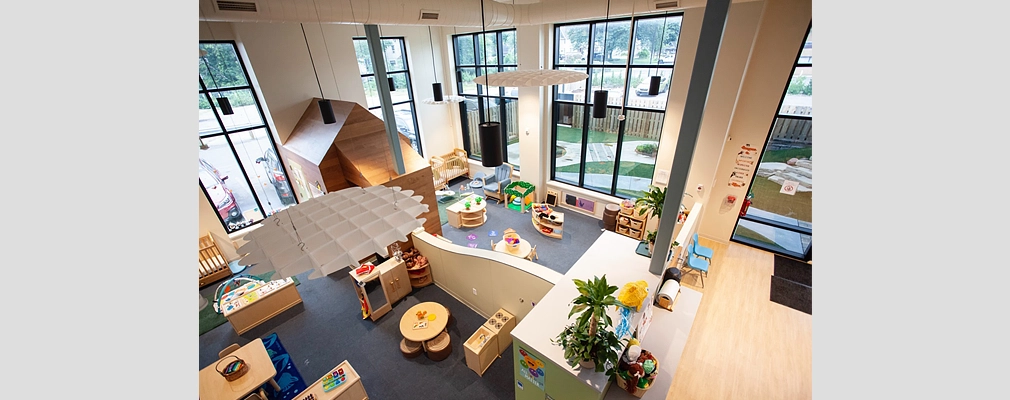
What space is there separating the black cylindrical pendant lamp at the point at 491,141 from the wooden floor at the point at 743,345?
3.39 meters

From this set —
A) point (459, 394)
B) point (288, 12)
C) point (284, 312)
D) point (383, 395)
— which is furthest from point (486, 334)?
point (288, 12)

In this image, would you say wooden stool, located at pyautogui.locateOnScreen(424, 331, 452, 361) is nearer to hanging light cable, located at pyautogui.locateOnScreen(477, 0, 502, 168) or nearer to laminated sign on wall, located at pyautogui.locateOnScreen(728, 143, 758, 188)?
hanging light cable, located at pyautogui.locateOnScreen(477, 0, 502, 168)

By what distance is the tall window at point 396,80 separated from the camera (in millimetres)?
8307

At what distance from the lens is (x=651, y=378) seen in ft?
8.93

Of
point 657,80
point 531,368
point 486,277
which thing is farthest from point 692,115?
point 486,277

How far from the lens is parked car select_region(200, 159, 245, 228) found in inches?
260

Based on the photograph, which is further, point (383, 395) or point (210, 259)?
point (210, 259)

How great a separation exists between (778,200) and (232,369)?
847 cm

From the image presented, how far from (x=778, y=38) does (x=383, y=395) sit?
7.37 m

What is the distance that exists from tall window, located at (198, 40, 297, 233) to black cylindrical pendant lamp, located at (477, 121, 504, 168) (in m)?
5.52

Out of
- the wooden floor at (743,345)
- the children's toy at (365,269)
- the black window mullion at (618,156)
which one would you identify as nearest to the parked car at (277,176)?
the children's toy at (365,269)

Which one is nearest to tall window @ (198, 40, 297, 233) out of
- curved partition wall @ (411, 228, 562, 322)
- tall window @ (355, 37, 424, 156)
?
tall window @ (355, 37, 424, 156)

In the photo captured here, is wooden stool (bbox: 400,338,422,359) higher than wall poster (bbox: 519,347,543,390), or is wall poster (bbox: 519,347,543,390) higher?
wall poster (bbox: 519,347,543,390)

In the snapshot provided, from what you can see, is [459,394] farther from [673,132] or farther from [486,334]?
[673,132]
